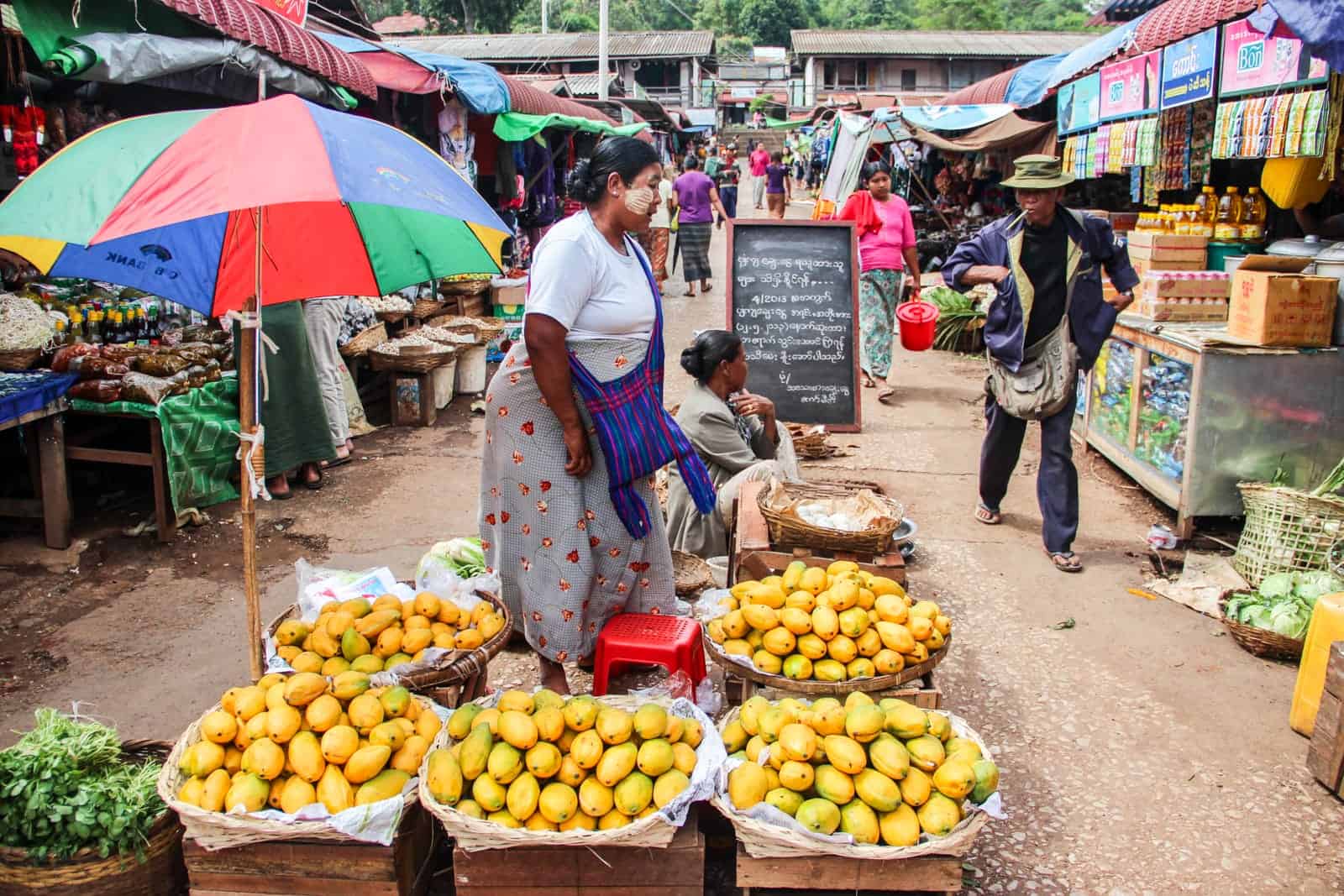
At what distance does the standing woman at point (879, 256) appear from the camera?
8.47 m

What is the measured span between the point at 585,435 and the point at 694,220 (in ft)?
34.1

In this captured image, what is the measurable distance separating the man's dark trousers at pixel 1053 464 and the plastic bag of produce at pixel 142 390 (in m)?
4.33

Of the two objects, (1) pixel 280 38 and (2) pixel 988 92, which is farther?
(2) pixel 988 92

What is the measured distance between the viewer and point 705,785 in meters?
2.52

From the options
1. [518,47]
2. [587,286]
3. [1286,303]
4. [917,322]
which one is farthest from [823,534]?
[518,47]

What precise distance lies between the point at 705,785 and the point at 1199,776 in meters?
1.92

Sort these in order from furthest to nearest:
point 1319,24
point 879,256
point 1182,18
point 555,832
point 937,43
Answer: point 937,43, point 879,256, point 1182,18, point 1319,24, point 555,832

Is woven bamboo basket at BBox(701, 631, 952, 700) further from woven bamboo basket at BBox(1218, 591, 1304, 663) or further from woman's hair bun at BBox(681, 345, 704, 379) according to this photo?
woven bamboo basket at BBox(1218, 591, 1304, 663)

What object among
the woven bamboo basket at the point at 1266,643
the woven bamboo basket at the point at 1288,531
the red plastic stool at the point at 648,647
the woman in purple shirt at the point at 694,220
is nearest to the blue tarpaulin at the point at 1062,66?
the woman in purple shirt at the point at 694,220

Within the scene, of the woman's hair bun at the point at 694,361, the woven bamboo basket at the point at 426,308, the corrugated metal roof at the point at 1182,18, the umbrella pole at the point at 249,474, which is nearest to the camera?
the umbrella pole at the point at 249,474

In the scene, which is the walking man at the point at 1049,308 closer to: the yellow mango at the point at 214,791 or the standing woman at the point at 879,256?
the standing woman at the point at 879,256

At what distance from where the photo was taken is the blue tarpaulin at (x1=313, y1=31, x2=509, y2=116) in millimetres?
8844

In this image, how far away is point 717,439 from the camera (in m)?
4.63

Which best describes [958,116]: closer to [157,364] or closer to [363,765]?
[157,364]
